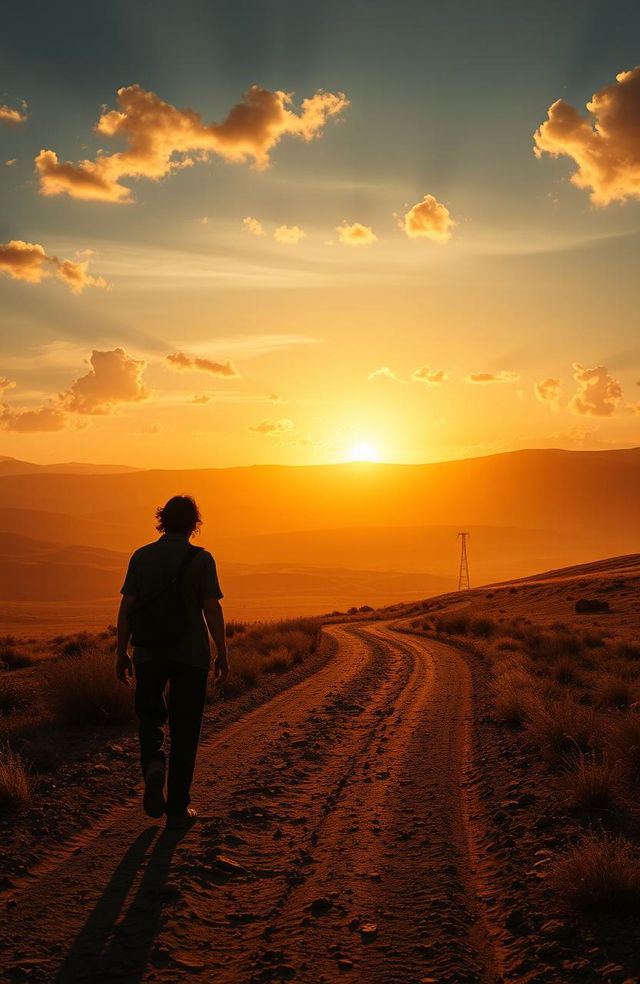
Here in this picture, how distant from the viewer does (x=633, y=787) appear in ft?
21.9

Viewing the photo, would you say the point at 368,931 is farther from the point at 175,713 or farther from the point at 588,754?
the point at 588,754

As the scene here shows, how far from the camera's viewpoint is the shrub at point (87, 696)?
31.0ft

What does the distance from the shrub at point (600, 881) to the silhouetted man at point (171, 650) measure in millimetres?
2882

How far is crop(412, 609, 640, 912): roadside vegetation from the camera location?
4281mm

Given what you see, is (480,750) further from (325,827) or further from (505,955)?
(505,955)

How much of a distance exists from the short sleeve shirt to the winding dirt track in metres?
1.41

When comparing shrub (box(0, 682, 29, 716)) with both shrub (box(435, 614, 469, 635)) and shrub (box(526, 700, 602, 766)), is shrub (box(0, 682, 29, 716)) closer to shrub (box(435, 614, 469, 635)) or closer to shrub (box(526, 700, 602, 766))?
shrub (box(526, 700, 602, 766))

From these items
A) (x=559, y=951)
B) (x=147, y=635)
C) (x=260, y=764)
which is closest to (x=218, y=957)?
(x=559, y=951)

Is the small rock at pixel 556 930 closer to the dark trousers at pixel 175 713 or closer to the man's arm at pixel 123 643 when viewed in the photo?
the dark trousers at pixel 175 713

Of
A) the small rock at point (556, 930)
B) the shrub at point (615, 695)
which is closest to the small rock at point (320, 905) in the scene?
the small rock at point (556, 930)

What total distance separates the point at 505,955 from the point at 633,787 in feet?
11.4

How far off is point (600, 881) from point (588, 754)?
3776mm

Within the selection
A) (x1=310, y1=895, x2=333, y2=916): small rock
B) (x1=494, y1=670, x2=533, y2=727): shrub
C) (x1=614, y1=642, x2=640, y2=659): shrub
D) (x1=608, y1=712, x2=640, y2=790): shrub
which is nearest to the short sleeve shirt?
(x1=310, y1=895, x2=333, y2=916): small rock

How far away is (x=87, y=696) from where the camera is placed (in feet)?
31.3
